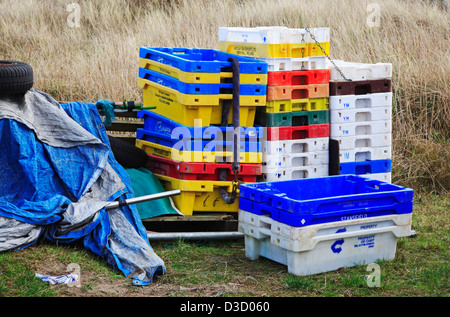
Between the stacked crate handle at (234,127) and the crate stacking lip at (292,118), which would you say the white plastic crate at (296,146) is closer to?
the crate stacking lip at (292,118)

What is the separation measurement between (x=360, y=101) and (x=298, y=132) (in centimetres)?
73

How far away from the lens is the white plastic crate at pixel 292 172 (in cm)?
612

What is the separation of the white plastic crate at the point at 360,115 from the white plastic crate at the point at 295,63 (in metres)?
0.49

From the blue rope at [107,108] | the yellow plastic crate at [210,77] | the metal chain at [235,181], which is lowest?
the metal chain at [235,181]

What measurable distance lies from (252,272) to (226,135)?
1.43 m

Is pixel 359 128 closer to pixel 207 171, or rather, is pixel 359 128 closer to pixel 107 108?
pixel 207 171

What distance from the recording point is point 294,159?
624 cm

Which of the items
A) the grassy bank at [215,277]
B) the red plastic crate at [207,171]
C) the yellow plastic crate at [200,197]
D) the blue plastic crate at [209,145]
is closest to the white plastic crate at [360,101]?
the blue plastic crate at [209,145]

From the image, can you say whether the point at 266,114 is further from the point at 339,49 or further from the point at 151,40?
the point at 151,40

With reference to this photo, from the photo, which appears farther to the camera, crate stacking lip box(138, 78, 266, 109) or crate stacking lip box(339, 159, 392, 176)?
crate stacking lip box(339, 159, 392, 176)

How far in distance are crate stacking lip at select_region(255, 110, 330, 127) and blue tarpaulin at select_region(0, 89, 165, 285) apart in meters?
1.42

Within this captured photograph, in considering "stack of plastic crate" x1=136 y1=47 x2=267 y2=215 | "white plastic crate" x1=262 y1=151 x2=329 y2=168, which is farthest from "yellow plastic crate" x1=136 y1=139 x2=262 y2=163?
"white plastic crate" x1=262 y1=151 x2=329 y2=168

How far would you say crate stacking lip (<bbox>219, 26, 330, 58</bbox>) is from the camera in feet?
20.0

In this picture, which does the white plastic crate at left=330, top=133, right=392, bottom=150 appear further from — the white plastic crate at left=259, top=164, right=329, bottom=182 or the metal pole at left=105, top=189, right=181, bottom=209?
the metal pole at left=105, top=189, right=181, bottom=209
